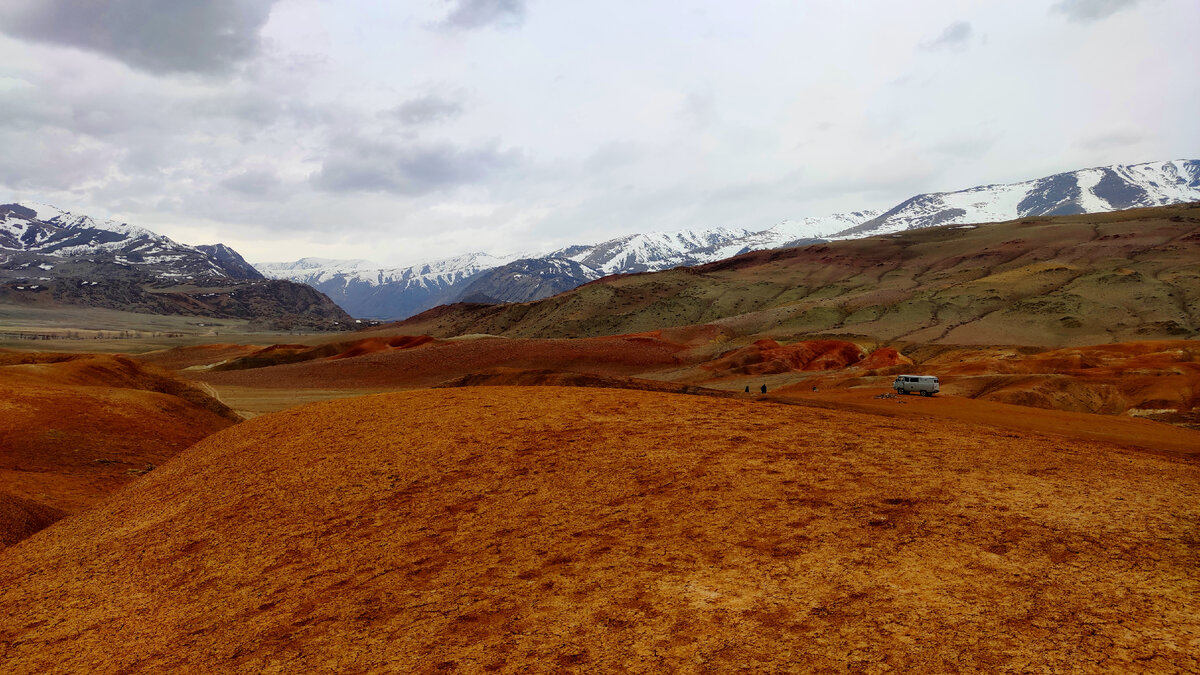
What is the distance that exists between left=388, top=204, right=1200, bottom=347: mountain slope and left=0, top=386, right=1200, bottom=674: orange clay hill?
65.3 metres

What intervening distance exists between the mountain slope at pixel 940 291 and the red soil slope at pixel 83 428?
6893 cm

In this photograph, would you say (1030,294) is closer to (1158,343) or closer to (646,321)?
(1158,343)

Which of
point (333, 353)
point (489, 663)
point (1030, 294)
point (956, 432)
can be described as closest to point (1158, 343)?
point (1030, 294)

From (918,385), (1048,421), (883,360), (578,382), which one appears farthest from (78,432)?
(883,360)

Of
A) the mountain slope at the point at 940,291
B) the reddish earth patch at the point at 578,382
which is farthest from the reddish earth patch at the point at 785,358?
the reddish earth patch at the point at 578,382

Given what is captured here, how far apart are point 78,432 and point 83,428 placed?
0.43m

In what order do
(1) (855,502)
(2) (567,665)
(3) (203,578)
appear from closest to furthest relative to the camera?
(2) (567,665) → (3) (203,578) → (1) (855,502)

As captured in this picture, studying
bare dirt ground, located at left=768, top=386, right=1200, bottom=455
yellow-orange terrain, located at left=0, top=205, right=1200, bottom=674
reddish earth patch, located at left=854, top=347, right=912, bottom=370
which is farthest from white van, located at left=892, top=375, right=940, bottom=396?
reddish earth patch, located at left=854, top=347, right=912, bottom=370

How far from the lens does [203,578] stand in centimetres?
985

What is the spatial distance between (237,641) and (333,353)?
269ft

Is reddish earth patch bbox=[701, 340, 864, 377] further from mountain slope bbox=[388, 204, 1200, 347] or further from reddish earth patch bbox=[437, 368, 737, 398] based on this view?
reddish earth patch bbox=[437, 368, 737, 398]

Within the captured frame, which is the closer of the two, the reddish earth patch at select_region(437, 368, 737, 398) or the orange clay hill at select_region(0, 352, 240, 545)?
the orange clay hill at select_region(0, 352, 240, 545)

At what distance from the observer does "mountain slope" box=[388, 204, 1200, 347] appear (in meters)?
70.8

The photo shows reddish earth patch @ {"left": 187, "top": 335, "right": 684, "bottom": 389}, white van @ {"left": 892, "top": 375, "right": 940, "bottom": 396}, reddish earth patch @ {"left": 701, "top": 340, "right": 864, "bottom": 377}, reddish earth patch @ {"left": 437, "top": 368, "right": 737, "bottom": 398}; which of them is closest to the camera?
reddish earth patch @ {"left": 437, "top": 368, "right": 737, "bottom": 398}
